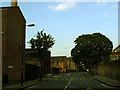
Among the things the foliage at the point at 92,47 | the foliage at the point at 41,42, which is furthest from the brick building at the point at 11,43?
the foliage at the point at 92,47

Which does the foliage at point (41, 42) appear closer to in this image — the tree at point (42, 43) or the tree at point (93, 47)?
the tree at point (42, 43)

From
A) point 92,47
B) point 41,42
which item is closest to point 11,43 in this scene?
point 41,42

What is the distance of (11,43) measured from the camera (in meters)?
26.3

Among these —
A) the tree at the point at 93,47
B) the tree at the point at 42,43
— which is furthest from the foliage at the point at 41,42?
the tree at the point at 93,47

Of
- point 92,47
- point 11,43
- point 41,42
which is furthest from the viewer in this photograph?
point 92,47

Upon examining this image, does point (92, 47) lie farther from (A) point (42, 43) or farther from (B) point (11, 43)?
(B) point (11, 43)

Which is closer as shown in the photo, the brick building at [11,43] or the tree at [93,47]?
the brick building at [11,43]

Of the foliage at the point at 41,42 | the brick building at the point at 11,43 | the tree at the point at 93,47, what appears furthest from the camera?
the tree at the point at 93,47

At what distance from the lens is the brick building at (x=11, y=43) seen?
80.6 ft

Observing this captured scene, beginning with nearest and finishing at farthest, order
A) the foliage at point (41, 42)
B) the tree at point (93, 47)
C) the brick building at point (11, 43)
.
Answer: the brick building at point (11, 43)
the foliage at point (41, 42)
the tree at point (93, 47)

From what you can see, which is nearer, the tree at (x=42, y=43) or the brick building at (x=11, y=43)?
the brick building at (x=11, y=43)

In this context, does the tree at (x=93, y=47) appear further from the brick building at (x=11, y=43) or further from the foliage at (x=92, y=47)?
the brick building at (x=11, y=43)

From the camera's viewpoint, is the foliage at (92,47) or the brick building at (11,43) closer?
the brick building at (11,43)

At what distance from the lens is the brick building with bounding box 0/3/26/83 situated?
80.6 feet
